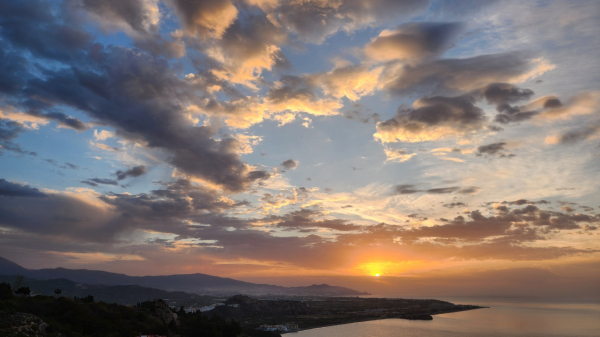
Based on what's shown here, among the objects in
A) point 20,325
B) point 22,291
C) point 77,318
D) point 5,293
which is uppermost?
point 5,293

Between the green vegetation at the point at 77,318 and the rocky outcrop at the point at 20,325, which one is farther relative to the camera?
the green vegetation at the point at 77,318

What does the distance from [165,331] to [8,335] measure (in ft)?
108

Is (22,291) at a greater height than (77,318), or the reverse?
(22,291)

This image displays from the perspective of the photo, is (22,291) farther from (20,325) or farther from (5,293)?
(20,325)

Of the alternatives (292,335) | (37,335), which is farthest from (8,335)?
(292,335)

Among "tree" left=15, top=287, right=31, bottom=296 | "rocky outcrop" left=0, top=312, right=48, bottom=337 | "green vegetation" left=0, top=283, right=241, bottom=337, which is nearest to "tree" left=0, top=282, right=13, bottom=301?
"green vegetation" left=0, top=283, right=241, bottom=337

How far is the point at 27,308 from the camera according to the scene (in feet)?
207

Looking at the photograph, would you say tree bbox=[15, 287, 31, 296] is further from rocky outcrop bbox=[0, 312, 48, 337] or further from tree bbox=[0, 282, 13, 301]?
rocky outcrop bbox=[0, 312, 48, 337]

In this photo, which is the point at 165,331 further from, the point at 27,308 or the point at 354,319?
the point at 354,319

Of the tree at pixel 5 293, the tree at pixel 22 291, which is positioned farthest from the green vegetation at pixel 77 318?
the tree at pixel 22 291

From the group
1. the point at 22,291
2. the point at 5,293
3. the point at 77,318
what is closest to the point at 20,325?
the point at 77,318

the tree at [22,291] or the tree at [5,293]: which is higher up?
the tree at [5,293]

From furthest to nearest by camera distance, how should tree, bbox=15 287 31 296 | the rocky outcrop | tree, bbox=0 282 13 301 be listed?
tree, bbox=15 287 31 296, tree, bbox=0 282 13 301, the rocky outcrop

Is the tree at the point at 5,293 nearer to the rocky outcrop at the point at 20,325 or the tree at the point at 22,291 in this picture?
the rocky outcrop at the point at 20,325
